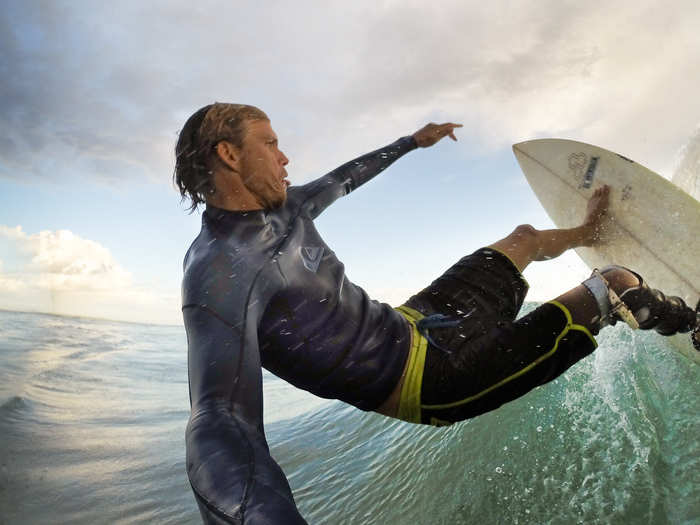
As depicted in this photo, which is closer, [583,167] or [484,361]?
[484,361]

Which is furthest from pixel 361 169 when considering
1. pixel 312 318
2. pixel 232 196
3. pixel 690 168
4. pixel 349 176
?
pixel 690 168

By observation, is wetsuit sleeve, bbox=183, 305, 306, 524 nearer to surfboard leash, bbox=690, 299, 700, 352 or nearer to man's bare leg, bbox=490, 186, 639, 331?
man's bare leg, bbox=490, 186, 639, 331

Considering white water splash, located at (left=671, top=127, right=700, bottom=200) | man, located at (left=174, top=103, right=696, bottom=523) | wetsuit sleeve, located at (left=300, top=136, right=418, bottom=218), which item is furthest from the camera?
white water splash, located at (left=671, top=127, right=700, bottom=200)

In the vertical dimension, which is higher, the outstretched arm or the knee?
the outstretched arm

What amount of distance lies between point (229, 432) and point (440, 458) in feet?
9.86

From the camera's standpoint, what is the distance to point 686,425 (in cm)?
319

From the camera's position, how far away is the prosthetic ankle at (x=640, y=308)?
85.1 inches

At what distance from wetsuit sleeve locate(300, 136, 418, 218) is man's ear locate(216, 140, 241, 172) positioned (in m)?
0.54

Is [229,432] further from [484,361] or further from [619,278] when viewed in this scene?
[619,278]

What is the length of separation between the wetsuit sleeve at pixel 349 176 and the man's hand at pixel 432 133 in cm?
6

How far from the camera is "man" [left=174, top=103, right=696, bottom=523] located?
1659 mm

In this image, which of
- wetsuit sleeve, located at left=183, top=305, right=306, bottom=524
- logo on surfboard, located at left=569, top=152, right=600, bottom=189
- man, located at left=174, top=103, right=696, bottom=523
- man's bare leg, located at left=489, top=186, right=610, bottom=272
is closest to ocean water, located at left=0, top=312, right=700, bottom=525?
man, located at left=174, top=103, right=696, bottom=523

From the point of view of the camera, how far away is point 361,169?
3.21 metres

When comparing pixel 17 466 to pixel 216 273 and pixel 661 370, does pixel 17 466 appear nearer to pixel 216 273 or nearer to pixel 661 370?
pixel 216 273
